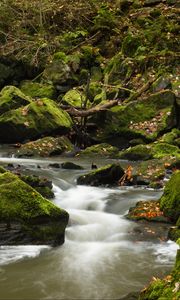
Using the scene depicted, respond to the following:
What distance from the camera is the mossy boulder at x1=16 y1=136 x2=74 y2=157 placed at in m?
13.9

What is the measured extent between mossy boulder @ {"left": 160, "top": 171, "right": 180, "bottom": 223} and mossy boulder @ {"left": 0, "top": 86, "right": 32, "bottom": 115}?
9045 millimetres

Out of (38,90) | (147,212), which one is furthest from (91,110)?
(147,212)

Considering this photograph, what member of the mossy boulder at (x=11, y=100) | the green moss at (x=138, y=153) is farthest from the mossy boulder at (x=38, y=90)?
the green moss at (x=138, y=153)

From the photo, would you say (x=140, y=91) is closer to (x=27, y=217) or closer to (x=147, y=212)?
(x=147, y=212)

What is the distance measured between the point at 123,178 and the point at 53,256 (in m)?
4.37

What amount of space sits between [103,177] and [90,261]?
4126mm

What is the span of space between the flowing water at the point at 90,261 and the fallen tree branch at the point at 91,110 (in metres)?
6.47

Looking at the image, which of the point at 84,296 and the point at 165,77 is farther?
the point at 165,77

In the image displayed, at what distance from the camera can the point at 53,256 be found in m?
6.49

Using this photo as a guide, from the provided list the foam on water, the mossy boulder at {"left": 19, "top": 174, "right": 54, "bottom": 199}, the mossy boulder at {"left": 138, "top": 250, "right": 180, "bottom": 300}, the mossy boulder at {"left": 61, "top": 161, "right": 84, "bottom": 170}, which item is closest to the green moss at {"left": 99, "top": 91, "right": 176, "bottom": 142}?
the mossy boulder at {"left": 61, "top": 161, "right": 84, "bottom": 170}

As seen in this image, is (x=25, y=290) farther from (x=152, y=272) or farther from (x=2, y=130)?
(x=2, y=130)

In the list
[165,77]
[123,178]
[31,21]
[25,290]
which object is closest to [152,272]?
[25,290]

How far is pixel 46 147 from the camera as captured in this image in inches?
557

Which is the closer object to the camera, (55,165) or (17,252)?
(17,252)
